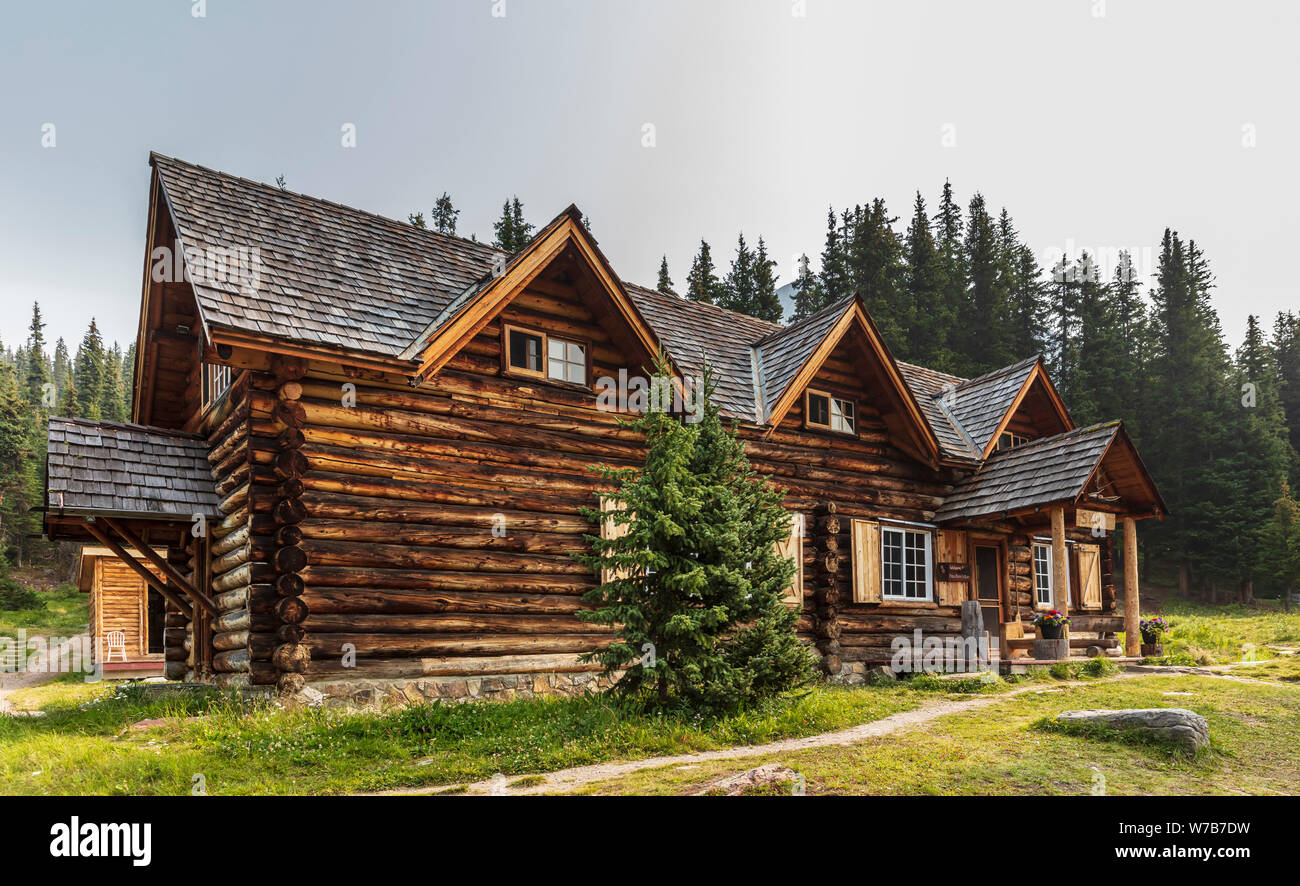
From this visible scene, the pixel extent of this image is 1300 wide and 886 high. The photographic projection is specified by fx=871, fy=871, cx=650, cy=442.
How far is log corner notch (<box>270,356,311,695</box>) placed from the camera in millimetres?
11133

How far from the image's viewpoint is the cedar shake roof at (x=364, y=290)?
477 inches

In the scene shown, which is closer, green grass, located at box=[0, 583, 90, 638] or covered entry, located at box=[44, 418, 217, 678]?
covered entry, located at box=[44, 418, 217, 678]

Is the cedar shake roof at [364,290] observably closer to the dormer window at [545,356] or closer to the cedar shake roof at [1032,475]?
the cedar shake roof at [1032,475]

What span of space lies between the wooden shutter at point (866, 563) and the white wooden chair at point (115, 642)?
23.6 metres

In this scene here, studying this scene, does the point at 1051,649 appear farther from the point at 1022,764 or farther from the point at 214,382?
the point at 214,382

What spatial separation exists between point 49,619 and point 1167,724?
45690mm

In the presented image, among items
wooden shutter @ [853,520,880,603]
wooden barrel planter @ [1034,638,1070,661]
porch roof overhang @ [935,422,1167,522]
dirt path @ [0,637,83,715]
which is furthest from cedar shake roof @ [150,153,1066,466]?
dirt path @ [0,637,83,715]

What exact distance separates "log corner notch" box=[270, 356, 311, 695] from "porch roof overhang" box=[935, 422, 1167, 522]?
1368 centimetres

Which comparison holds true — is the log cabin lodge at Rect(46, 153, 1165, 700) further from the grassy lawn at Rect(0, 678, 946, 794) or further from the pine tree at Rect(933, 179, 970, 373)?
the pine tree at Rect(933, 179, 970, 373)

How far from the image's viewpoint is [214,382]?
49.9 ft

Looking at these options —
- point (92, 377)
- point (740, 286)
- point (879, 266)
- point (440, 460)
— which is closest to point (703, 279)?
point (740, 286)

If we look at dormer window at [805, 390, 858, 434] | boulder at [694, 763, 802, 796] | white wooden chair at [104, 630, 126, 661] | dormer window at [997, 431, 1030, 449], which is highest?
dormer window at [805, 390, 858, 434]

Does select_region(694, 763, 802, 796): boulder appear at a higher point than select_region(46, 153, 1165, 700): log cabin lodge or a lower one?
lower

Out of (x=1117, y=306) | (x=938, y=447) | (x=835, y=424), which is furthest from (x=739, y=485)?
(x=1117, y=306)
